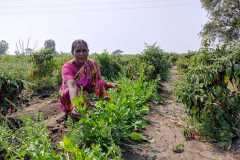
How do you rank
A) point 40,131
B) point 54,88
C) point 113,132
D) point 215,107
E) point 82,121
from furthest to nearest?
1. point 54,88
2. point 215,107
3. point 113,132
4. point 82,121
5. point 40,131

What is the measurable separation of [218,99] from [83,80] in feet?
5.84

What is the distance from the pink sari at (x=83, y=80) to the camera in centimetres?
549

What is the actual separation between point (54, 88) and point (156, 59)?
2864 mm

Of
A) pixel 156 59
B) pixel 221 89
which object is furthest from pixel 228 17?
pixel 221 89

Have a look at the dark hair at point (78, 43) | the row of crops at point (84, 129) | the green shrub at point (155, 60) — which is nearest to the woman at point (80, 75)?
the dark hair at point (78, 43)

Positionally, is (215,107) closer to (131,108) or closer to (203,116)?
(203,116)

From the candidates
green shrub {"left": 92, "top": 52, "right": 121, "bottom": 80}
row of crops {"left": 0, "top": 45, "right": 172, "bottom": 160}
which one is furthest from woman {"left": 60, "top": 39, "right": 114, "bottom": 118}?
green shrub {"left": 92, "top": 52, "right": 121, "bottom": 80}

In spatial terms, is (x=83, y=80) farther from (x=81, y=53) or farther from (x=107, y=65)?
(x=107, y=65)

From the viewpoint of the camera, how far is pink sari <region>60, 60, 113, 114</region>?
5492 mm

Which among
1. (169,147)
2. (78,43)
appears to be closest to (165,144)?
(169,147)

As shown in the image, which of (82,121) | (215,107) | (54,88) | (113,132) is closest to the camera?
(82,121)

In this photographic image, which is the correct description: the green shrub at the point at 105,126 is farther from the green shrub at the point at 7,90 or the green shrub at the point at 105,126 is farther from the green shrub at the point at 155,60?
the green shrub at the point at 155,60

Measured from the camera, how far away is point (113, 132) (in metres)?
4.50

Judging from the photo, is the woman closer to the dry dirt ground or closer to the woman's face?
the woman's face
